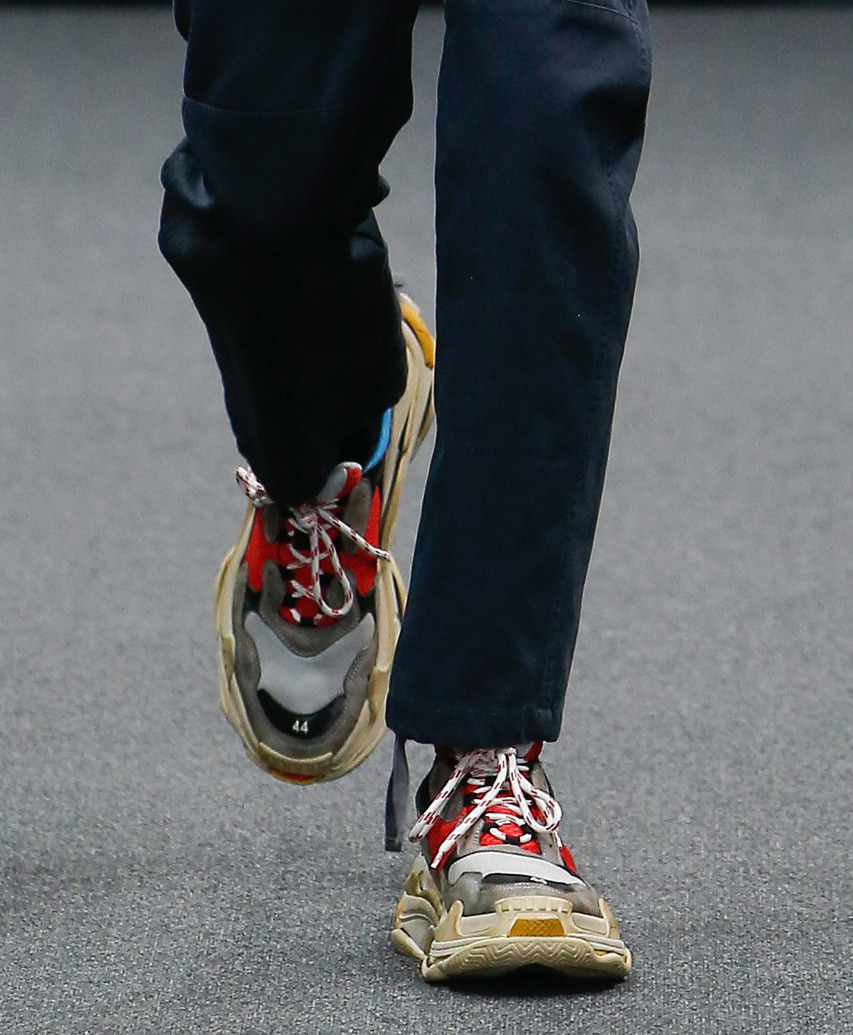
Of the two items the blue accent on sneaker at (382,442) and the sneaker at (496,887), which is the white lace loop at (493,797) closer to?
the sneaker at (496,887)

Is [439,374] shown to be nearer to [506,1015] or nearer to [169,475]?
[506,1015]

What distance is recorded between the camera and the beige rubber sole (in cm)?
75

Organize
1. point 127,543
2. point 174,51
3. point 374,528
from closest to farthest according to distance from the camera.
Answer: point 374,528, point 127,543, point 174,51

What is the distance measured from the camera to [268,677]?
3.18 ft

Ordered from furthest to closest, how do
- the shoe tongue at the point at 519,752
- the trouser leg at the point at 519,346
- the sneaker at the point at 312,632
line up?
the sneaker at the point at 312,632 → the shoe tongue at the point at 519,752 → the trouser leg at the point at 519,346

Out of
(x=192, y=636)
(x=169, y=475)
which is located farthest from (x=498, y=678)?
(x=169, y=475)

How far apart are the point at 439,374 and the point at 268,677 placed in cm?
27

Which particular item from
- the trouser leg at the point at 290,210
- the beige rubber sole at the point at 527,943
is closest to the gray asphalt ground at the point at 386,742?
the beige rubber sole at the point at 527,943

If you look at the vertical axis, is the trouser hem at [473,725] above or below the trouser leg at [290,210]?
below

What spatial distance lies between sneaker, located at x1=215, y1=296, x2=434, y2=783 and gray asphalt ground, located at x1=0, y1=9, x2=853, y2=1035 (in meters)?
0.06

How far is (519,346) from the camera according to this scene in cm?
75

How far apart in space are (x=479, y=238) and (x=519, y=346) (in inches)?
2.0

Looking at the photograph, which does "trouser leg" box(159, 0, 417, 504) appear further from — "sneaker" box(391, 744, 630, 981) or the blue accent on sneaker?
"sneaker" box(391, 744, 630, 981)

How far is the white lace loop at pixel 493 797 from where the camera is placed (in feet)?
2.68
